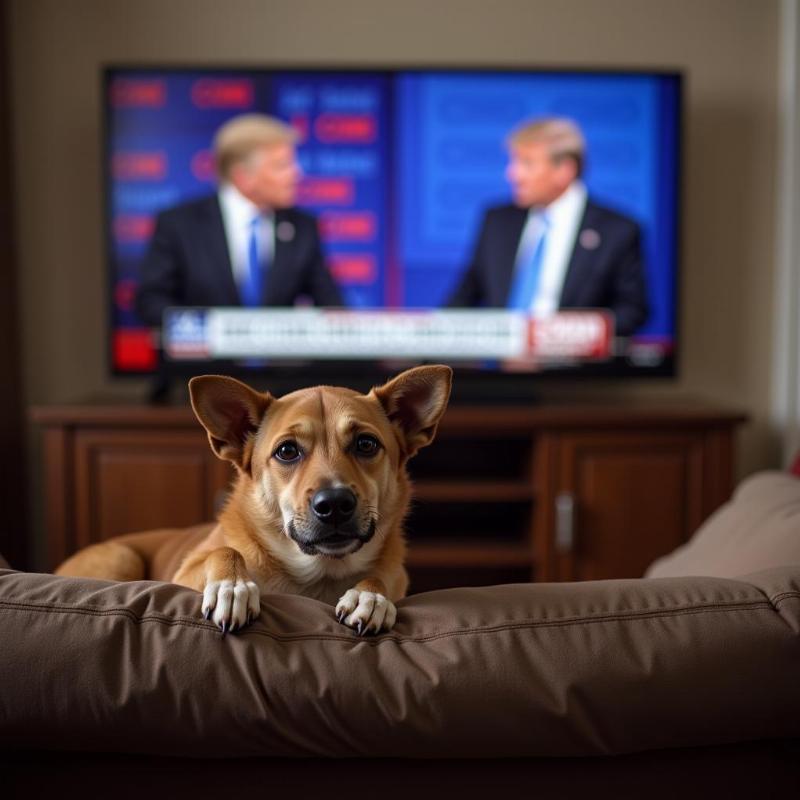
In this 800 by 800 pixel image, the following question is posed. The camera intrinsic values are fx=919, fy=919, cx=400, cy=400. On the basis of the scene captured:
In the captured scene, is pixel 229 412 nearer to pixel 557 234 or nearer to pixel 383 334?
pixel 383 334

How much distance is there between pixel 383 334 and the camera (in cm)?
347

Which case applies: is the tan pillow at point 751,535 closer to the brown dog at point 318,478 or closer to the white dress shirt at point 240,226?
the brown dog at point 318,478

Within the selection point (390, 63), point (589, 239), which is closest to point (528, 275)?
point (589, 239)

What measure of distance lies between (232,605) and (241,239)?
8.71ft

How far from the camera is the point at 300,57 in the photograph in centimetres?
364

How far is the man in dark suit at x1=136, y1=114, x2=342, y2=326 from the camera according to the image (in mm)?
3408

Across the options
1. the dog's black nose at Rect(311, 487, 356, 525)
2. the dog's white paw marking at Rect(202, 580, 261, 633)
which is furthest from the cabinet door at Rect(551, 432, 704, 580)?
the dog's white paw marking at Rect(202, 580, 261, 633)

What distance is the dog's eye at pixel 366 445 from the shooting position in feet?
4.65

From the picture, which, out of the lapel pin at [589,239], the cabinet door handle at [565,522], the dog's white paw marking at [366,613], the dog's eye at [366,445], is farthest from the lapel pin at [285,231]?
the dog's white paw marking at [366,613]

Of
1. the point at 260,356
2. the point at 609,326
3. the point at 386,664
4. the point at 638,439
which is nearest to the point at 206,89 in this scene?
the point at 260,356

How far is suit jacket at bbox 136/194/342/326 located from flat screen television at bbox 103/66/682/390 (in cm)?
5

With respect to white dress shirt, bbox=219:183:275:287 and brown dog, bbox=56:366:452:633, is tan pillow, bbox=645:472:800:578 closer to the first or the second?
brown dog, bbox=56:366:452:633

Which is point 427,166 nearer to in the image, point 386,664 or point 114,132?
point 114,132

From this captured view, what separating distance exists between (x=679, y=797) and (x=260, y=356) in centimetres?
269
